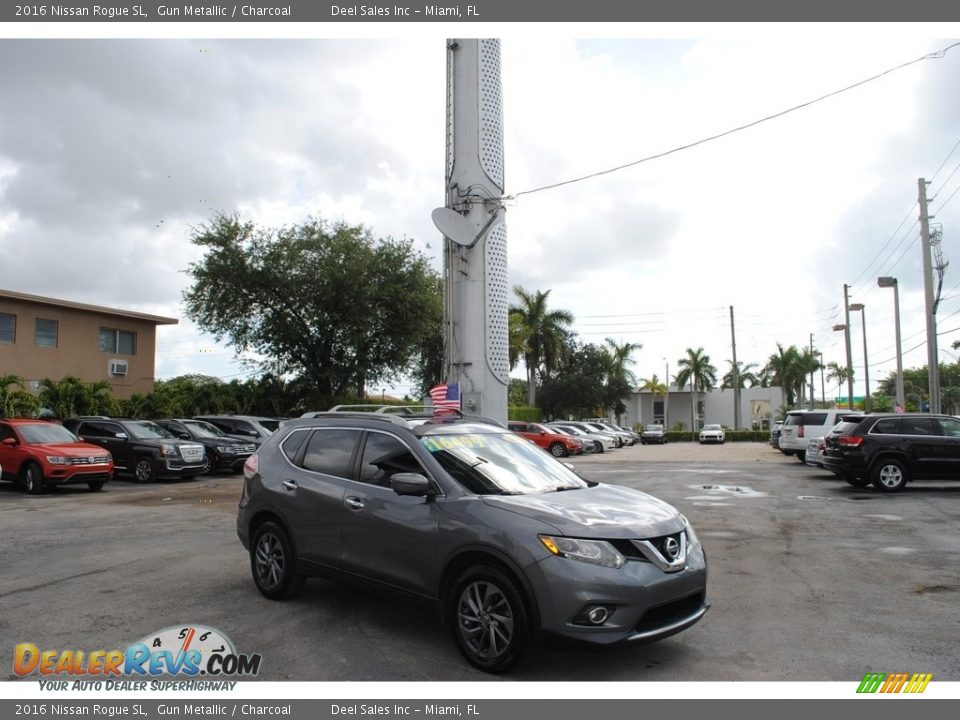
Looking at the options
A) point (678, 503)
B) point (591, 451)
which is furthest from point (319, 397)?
point (678, 503)

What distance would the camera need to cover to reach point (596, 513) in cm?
491

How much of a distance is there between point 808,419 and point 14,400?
2598cm

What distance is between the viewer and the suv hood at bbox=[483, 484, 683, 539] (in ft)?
15.4

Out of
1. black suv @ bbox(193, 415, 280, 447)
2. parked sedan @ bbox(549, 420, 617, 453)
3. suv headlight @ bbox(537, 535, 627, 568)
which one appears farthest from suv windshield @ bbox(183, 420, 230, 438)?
suv headlight @ bbox(537, 535, 627, 568)

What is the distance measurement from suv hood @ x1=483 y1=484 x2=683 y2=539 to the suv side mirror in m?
0.46

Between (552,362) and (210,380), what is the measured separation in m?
30.8

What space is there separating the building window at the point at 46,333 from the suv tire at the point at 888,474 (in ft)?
97.8

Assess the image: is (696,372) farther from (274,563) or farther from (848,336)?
(274,563)

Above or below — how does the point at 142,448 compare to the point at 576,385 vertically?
below

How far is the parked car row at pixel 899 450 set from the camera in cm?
1480

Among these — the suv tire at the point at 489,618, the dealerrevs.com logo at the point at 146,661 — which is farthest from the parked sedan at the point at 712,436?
the dealerrevs.com logo at the point at 146,661

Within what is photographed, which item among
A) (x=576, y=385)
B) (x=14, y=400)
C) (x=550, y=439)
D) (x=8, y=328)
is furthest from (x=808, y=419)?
(x=576, y=385)

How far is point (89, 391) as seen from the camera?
2633 cm

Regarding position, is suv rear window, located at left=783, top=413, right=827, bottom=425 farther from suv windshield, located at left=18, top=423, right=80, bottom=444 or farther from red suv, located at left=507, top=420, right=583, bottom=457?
suv windshield, located at left=18, top=423, right=80, bottom=444
